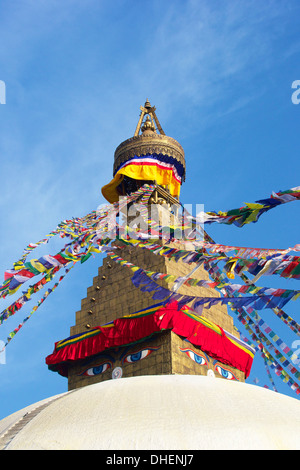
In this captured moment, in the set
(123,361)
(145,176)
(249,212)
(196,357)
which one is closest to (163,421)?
(249,212)

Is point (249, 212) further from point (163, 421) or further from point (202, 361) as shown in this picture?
point (202, 361)

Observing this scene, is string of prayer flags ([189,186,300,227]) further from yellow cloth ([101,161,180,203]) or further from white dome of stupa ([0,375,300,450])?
yellow cloth ([101,161,180,203])

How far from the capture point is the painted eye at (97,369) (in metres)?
10.6

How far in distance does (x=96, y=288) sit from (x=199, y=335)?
310cm

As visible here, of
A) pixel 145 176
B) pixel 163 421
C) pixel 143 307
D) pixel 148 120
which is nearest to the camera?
pixel 163 421

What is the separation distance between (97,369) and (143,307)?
1.55 meters

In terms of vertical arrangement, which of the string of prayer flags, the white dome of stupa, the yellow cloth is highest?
the yellow cloth

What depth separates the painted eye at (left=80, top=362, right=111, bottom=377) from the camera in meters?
10.6

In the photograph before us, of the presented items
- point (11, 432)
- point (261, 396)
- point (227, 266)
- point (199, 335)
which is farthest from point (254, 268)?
point (199, 335)

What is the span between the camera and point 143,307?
1097 cm

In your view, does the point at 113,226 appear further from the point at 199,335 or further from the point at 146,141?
the point at 146,141

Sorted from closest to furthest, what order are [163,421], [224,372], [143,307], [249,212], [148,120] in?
[163,421]
[249,212]
[224,372]
[143,307]
[148,120]

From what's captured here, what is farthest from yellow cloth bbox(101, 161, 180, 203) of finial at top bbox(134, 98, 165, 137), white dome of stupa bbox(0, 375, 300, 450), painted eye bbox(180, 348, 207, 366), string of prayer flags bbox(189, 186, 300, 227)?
white dome of stupa bbox(0, 375, 300, 450)

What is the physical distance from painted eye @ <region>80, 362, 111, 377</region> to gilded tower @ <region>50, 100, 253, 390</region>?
0.06 feet
